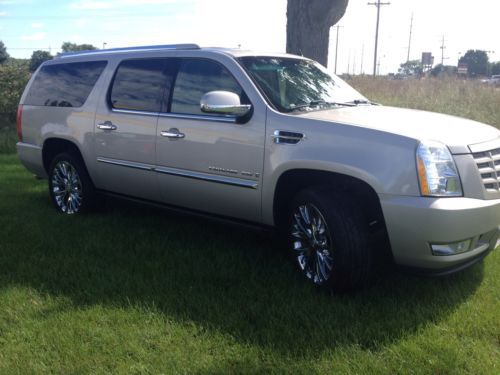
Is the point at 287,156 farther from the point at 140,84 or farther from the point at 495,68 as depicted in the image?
the point at 495,68

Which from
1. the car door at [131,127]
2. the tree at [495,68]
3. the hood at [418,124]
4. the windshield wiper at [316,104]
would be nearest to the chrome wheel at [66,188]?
the car door at [131,127]

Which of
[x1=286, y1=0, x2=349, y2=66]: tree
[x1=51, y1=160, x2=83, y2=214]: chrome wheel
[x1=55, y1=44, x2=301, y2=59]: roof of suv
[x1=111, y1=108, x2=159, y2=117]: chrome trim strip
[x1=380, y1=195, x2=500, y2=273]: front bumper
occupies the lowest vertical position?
[x1=51, y1=160, x2=83, y2=214]: chrome wheel

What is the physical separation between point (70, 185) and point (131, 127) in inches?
56.9

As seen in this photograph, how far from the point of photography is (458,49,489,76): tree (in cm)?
8538

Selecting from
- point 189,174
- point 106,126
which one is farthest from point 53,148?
point 189,174

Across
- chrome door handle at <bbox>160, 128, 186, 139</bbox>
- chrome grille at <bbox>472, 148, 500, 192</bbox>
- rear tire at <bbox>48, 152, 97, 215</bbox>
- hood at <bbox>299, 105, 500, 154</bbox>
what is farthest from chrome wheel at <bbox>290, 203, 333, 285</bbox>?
rear tire at <bbox>48, 152, 97, 215</bbox>

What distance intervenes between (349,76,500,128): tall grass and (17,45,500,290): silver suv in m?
7.48

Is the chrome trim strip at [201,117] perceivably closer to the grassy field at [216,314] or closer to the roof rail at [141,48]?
the roof rail at [141,48]

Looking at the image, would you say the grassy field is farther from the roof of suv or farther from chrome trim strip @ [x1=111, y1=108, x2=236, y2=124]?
the roof of suv

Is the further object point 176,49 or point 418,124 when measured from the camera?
point 176,49

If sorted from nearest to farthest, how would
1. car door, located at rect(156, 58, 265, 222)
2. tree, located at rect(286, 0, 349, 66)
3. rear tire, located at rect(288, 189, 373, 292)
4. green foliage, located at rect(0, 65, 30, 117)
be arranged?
1. rear tire, located at rect(288, 189, 373, 292)
2. car door, located at rect(156, 58, 265, 222)
3. tree, located at rect(286, 0, 349, 66)
4. green foliage, located at rect(0, 65, 30, 117)

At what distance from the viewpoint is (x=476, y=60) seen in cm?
8669

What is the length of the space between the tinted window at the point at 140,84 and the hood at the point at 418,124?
1.64 meters

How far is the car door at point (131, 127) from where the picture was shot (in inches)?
204
